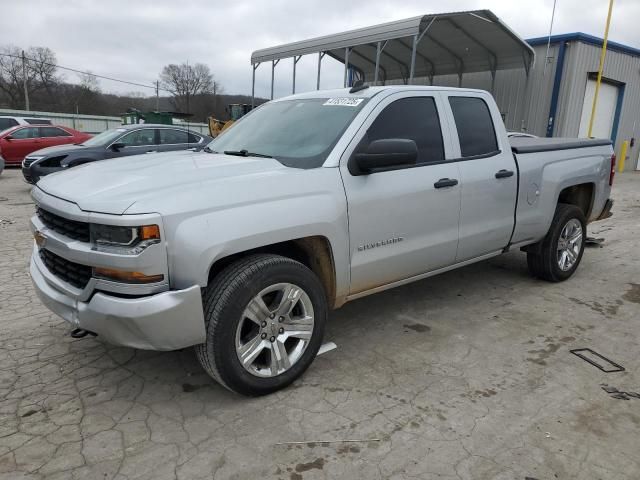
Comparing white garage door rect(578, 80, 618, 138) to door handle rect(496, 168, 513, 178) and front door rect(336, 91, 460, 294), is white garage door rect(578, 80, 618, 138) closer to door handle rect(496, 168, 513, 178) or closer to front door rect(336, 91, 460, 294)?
door handle rect(496, 168, 513, 178)

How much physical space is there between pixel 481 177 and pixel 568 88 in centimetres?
1442

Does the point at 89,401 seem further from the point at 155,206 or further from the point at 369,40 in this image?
the point at 369,40

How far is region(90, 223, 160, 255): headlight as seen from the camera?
8.08 ft

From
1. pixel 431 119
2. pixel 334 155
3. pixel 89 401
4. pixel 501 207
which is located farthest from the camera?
pixel 501 207

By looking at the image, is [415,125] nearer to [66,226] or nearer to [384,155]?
[384,155]

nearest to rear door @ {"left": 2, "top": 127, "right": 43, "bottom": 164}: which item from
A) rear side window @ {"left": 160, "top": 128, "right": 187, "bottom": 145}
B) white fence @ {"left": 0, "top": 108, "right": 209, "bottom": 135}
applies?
rear side window @ {"left": 160, "top": 128, "right": 187, "bottom": 145}

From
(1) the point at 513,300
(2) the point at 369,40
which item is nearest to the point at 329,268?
(1) the point at 513,300

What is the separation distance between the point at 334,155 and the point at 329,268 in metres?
0.75

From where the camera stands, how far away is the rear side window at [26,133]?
1593cm

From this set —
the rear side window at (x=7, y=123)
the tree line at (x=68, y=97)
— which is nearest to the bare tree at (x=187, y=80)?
the tree line at (x=68, y=97)

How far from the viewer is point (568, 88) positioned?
16.1 metres

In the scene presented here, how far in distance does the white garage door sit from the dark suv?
13269mm

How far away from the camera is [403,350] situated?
3686mm

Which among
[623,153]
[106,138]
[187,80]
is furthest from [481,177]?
[187,80]
